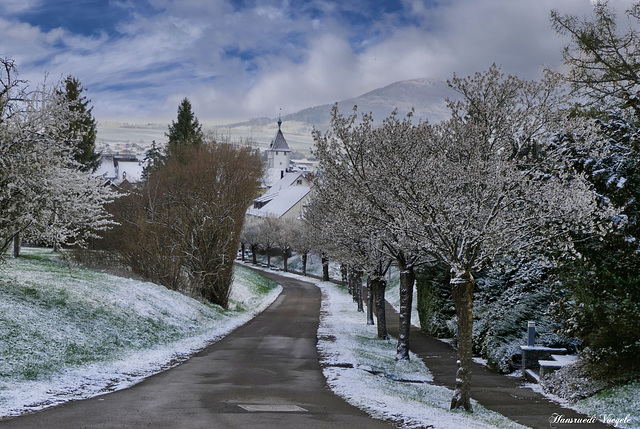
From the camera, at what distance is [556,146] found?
53.8ft

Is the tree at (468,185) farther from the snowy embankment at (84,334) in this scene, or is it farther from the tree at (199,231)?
the tree at (199,231)

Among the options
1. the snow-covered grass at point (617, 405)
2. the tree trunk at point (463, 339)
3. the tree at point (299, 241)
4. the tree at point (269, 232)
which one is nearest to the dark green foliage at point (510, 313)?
the snow-covered grass at point (617, 405)

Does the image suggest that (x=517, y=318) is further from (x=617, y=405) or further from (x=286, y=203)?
(x=286, y=203)

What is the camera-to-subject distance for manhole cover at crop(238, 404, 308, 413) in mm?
10643

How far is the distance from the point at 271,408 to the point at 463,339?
440 centimetres

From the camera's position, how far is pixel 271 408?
1090 centimetres

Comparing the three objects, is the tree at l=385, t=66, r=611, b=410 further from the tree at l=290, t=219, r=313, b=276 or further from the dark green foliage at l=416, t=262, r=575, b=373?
the tree at l=290, t=219, r=313, b=276

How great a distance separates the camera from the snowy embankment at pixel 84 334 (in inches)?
488

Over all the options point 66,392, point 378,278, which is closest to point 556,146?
point 378,278

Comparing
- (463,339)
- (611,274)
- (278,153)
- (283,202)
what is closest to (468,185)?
(463,339)

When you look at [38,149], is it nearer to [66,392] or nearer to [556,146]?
[66,392]

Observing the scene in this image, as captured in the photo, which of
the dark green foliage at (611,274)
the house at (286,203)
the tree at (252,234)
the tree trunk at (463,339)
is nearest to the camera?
the tree trunk at (463,339)

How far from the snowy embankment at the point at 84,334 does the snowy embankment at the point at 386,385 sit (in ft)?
16.4

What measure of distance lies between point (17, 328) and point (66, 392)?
379cm
